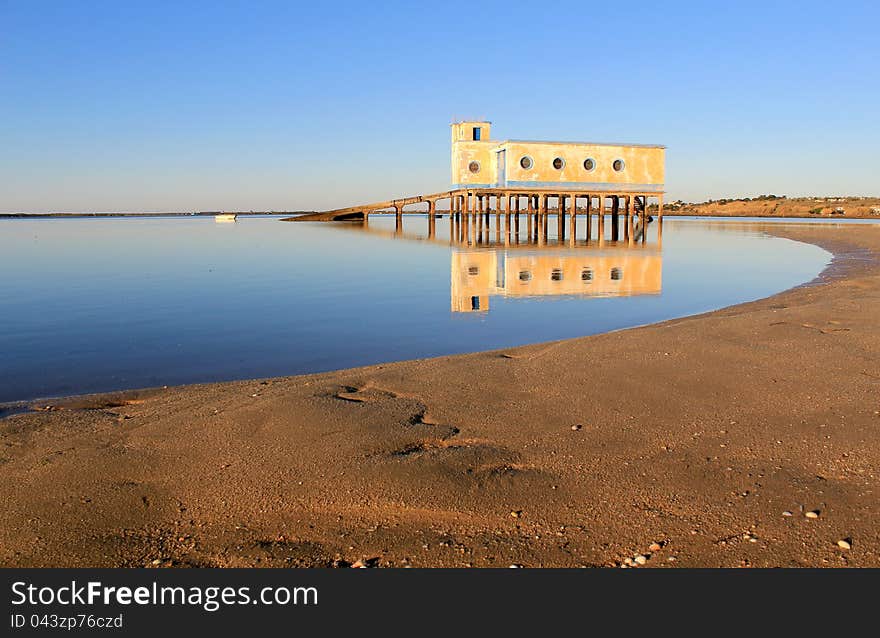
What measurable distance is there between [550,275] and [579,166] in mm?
24088

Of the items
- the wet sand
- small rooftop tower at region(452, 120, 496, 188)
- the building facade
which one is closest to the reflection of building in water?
the wet sand

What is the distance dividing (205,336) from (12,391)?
3.56 m

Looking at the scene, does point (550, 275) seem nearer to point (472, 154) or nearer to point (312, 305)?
point (312, 305)

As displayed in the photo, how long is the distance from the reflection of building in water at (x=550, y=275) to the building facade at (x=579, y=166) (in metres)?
13.4

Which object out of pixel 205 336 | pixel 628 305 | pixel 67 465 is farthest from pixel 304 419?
pixel 628 305

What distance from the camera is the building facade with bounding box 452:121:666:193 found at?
41.2m

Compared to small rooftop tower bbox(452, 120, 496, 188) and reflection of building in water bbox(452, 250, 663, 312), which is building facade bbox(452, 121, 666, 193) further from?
reflection of building in water bbox(452, 250, 663, 312)

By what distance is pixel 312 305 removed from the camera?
1449 centimetres

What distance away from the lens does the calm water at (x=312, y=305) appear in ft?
30.2

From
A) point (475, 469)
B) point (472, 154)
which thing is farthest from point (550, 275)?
point (472, 154)

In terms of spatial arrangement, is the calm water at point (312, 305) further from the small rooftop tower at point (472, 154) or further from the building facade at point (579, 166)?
the small rooftop tower at point (472, 154)

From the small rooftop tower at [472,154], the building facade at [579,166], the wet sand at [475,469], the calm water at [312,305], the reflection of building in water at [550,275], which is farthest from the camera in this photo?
the small rooftop tower at [472,154]

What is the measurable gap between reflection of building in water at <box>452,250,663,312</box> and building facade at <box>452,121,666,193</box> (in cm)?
1336

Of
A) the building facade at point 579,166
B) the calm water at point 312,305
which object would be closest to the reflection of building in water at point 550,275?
the calm water at point 312,305
